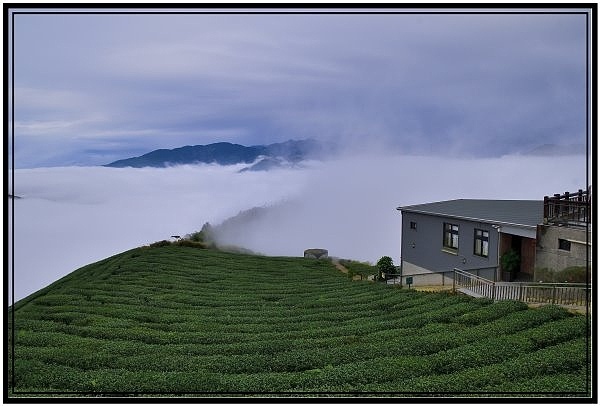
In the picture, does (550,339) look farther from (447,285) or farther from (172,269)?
(172,269)

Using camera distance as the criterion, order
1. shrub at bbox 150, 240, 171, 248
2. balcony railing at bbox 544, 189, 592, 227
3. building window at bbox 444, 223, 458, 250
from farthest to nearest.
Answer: building window at bbox 444, 223, 458, 250
shrub at bbox 150, 240, 171, 248
balcony railing at bbox 544, 189, 592, 227

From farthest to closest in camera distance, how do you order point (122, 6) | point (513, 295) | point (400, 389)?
point (513, 295) < point (122, 6) < point (400, 389)

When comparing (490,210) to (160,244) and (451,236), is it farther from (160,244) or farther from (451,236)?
(160,244)

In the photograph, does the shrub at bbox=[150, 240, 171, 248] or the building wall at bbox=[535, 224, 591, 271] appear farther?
the shrub at bbox=[150, 240, 171, 248]

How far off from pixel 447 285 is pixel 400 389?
1257mm

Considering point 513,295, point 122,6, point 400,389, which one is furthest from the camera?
point 513,295

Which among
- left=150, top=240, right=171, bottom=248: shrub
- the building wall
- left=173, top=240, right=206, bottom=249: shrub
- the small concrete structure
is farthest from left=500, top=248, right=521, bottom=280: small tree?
left=150, top=240, right=171, bottom=248: shrub

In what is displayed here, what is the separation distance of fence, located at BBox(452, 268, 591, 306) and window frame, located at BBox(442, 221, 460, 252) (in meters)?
0.25

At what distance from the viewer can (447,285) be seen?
4551mm

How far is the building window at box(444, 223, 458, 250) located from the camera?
453 centimetres

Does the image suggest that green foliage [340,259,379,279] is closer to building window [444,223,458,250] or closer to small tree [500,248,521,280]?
building window [444,223,458,250]

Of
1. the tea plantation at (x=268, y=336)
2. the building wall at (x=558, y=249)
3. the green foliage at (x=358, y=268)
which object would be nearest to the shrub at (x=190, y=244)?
the tea plantation at (x=268, y=336)

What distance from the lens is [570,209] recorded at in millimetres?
4078

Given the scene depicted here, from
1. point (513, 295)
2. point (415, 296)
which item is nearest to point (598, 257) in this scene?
point (513, 295)
